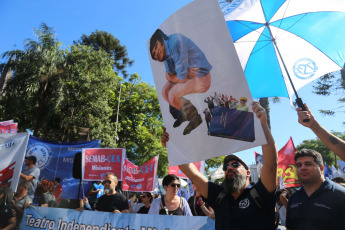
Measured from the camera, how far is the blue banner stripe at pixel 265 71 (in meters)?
3.67

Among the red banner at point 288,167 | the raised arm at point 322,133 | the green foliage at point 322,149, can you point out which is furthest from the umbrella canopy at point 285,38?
the green foliage at point 322,149

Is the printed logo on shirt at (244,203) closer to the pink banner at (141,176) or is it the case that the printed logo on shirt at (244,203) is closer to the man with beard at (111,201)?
the man with beard at (111,201)

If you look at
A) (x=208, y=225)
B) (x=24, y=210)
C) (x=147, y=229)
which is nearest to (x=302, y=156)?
(x=208, y=225)

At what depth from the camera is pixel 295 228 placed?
7.64 ft

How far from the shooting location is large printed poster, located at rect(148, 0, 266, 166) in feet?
7.07

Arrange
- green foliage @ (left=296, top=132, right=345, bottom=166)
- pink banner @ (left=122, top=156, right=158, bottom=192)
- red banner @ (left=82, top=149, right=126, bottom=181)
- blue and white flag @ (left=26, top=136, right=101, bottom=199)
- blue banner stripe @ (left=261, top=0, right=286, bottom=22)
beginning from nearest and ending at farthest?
blue banner stripe @ (left=261, top=0, right=286, bottom=22)
red banner @ (left=82, top=149, right=126, bottom=181)
pink banner @ (left=122, top=156, right=158, bottom=192)
blue and white flag @ (left=26, top=136, right=101, bottom=199)
green foliage @ (left=296, top=132, right=345, bottom=166)

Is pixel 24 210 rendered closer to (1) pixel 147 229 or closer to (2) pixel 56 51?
(1) pixel 147 229

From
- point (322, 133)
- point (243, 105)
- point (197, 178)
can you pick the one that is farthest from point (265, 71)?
point (197, 178)

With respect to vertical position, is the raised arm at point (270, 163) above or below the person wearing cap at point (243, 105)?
below

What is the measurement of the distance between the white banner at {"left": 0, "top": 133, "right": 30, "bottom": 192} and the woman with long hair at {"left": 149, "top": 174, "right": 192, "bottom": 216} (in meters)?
2.48

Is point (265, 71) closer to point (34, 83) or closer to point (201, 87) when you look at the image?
point (201, 87)

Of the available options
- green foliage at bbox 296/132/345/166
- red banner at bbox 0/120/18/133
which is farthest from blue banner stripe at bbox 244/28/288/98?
green foliage at bbox 296/132/345/166

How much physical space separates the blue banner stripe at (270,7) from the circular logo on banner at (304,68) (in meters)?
0.72

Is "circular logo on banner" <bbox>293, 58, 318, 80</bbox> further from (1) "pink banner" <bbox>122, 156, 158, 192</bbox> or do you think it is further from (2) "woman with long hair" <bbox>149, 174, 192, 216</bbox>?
(1) "pink banner" <bbox>122, 156, 158, 192</bbox>
